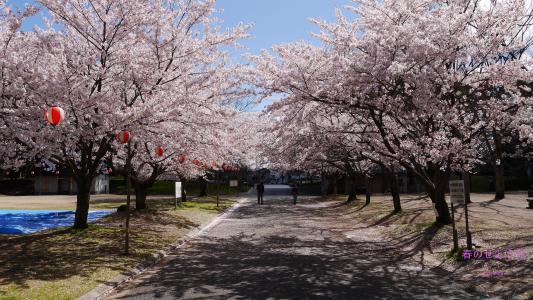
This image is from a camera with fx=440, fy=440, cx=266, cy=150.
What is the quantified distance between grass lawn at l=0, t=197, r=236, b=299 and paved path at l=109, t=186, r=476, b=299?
2.63 feet

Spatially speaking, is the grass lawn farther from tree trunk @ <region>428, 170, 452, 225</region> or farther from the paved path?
tree trunk @ <region>428, 170, 452, 225</region>

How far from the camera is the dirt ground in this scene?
7984mm

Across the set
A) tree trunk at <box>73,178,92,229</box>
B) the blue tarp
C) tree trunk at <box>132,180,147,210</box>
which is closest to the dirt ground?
tree trunk at <box>73,178,92,229</box>

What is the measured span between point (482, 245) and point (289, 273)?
5.49 metres

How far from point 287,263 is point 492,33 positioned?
29.0 ft

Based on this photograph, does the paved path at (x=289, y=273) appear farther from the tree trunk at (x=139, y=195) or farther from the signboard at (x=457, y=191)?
the tree trunk at (x=139, y=195)

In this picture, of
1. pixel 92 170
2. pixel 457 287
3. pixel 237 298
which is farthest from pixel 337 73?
pixel 92 170

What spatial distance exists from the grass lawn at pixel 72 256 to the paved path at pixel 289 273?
31.6 inches

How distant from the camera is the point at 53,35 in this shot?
14172 millimetres

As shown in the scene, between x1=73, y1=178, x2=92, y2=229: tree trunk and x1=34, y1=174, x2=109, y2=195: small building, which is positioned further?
x1=34, y1=174, x2=109, y2=195: small building

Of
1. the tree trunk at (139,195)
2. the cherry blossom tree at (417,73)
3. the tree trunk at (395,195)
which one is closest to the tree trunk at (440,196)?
the cherry blossom tree at (417,73)

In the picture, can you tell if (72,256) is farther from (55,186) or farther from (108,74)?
(55,186)

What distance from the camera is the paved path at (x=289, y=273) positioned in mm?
7547

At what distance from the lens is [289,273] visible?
9.10 metres
